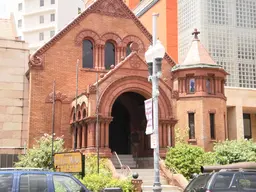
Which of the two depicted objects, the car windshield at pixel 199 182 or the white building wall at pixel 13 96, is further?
the white building wall at pixel 13 96

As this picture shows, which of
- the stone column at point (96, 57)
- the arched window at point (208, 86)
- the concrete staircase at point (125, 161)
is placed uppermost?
the stone column at point (96, 57)

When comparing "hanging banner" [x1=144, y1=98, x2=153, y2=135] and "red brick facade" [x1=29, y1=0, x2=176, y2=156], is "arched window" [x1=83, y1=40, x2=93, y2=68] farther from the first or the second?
"hanging banner" [x1=144, y1=98, x2=153, y2=135]

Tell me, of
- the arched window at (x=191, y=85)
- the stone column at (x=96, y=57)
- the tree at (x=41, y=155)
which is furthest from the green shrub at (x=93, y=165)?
the arched window at (x=191, y=85)

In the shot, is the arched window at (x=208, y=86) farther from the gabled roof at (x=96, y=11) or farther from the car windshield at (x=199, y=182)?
the car windshield at (x=199, y=182)

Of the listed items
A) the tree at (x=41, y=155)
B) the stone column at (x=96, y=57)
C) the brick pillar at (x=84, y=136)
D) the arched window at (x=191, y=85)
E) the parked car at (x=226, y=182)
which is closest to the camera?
the parked car at (x=226, y=182)

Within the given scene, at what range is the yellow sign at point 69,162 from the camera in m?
19.4

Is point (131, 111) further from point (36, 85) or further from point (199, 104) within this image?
point (36, 85)

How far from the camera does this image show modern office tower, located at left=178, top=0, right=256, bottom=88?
44594mm

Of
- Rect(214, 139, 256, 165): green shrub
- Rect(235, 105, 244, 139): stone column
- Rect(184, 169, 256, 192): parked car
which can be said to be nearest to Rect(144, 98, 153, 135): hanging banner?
Rect(184, 169, 256, 192): parked car

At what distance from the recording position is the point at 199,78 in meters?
33.4

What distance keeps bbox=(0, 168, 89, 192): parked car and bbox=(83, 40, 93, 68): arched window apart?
20.9m

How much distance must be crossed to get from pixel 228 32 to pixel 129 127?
1822 cm

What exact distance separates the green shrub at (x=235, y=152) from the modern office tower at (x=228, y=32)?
1743 cm

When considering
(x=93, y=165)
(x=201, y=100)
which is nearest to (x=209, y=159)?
(x=201, y=100)
